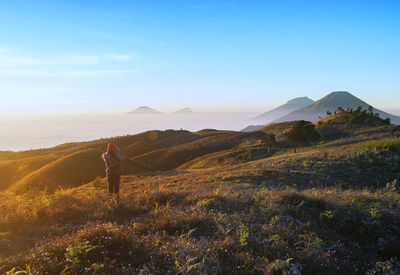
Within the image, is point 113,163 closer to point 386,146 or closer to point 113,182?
point 113,182

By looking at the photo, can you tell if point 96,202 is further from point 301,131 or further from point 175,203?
point 301,131

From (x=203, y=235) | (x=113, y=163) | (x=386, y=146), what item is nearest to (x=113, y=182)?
(x=113, y=163)

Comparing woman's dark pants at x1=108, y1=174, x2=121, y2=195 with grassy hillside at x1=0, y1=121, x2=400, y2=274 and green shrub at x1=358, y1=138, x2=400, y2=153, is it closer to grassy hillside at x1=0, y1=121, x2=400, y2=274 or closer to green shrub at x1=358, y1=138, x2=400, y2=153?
grassy hillside at x1=0, y1=121, x2=400, y2=274

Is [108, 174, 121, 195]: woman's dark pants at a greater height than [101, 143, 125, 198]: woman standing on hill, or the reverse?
[101, 143, 125, 198]: woman standing on hill

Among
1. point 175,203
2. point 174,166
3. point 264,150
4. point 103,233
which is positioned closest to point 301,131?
point 264,150

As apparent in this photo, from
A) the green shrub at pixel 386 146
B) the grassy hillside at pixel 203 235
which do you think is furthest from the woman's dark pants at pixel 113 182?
the green shrub at pixel 386 146

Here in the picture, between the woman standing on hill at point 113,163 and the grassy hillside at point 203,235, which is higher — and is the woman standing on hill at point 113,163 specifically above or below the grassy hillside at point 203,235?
above

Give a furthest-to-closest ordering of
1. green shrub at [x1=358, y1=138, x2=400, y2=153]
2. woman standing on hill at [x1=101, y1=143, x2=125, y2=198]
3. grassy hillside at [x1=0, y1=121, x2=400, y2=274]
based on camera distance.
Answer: green shrub at [x1=358, y1=138, x2=400, y2=153] → woman standing on hill at [x1=101, y1=143, x2=125, y2=198] → grassy hillside at [x1=0, y1=121, x2=400, y2=274]

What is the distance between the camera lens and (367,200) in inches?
255

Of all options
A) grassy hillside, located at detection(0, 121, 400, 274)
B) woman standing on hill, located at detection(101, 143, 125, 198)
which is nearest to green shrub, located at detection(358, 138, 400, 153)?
grassy hillside, located at detection(0, 121, 400, 274)

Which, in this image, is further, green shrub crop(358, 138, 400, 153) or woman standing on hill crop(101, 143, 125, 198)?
green shrub crop(358, 138, 400, 153)

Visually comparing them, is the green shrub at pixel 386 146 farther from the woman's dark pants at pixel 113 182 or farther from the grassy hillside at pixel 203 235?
the woman's dark pants at pixel 113 182

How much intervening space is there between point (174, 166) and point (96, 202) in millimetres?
31543

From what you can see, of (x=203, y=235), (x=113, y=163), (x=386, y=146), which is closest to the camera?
(x=203, y=235)
